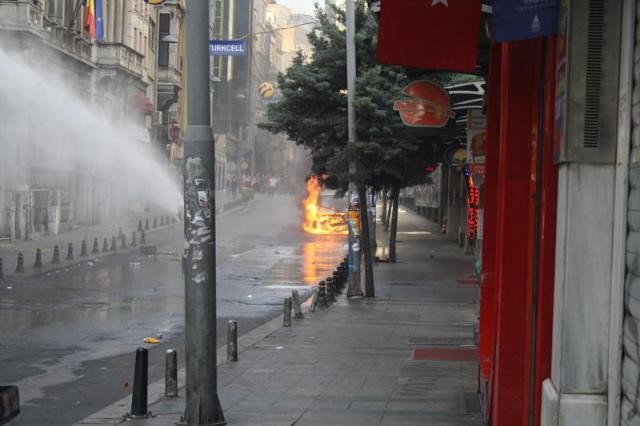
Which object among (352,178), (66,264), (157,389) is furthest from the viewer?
(66,264)

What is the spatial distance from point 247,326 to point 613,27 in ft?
52.4

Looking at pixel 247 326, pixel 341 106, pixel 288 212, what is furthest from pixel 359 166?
pixel 288 212

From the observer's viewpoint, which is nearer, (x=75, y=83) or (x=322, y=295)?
(x=322, y=295)

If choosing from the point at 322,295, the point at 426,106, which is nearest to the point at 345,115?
the point at 322,295

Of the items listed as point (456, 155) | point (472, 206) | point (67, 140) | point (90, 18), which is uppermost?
point (90, 18)

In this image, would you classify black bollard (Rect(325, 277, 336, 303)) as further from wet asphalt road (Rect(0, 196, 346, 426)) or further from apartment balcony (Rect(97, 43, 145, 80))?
apartment balcony (Rect(97, 43, 145, 80))

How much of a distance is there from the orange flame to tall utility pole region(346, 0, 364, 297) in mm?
22767

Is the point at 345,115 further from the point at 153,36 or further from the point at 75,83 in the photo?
the point at 153,36

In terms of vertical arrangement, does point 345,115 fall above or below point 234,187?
above

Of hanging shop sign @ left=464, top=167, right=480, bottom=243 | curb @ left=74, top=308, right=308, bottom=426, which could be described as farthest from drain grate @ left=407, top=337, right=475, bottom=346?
hanging shop sign @ left=464, top=167, right=480, bottom=243

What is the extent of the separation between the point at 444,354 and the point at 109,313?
26.4 ft

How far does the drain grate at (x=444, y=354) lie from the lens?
16406mm

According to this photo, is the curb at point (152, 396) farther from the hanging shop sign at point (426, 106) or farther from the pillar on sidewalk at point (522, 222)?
the hanging shop sign at point (426, 106)

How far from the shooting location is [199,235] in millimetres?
10578
